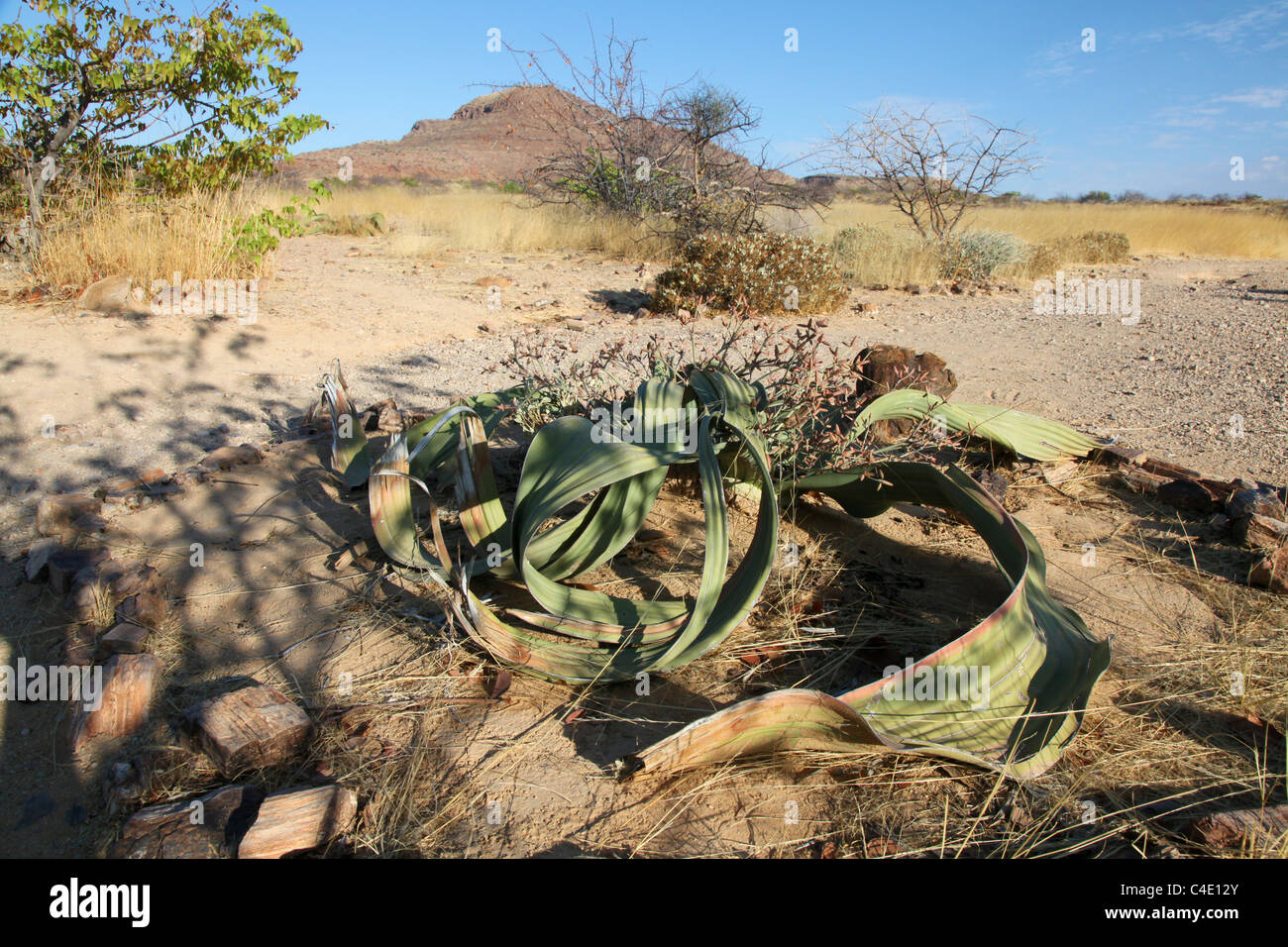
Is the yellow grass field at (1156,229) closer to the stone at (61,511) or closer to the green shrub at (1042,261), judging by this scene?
the green shrub at (1042,261)

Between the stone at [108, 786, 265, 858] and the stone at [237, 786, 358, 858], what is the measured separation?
0.07 meters

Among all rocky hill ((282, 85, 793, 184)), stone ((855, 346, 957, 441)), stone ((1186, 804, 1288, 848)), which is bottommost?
stone ((1186, 804, 1288, 848))

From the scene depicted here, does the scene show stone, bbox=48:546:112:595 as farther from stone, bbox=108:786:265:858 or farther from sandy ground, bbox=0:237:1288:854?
stone, bbox=108:786:265:858

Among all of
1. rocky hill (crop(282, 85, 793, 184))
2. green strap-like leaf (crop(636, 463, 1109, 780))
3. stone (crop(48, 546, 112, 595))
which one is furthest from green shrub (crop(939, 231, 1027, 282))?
rocky hill (crop(282, 85, 793, 184))

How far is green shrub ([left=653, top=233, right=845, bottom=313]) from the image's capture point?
26.0ft

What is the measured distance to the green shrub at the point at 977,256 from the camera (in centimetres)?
1059

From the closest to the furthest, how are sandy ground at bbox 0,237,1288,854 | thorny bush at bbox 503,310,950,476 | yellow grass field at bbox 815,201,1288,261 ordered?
1. sandy ground at bbox 0,237,1288,854
2. thorny bush at bbox 503,310,950,476
3. yellow grass field at bbox 815,201,1288,261

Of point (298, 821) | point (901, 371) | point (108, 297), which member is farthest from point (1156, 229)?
point (298, 821)

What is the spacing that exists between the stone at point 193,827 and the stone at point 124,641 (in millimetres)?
726

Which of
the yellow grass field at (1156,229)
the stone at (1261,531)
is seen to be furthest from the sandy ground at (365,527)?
A: the yellow grass field at (1156,229)

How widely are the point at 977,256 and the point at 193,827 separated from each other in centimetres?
1126

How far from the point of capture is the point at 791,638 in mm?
2436

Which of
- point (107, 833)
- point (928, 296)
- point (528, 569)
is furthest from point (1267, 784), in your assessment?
point (928, 296)

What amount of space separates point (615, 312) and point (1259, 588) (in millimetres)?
6388
